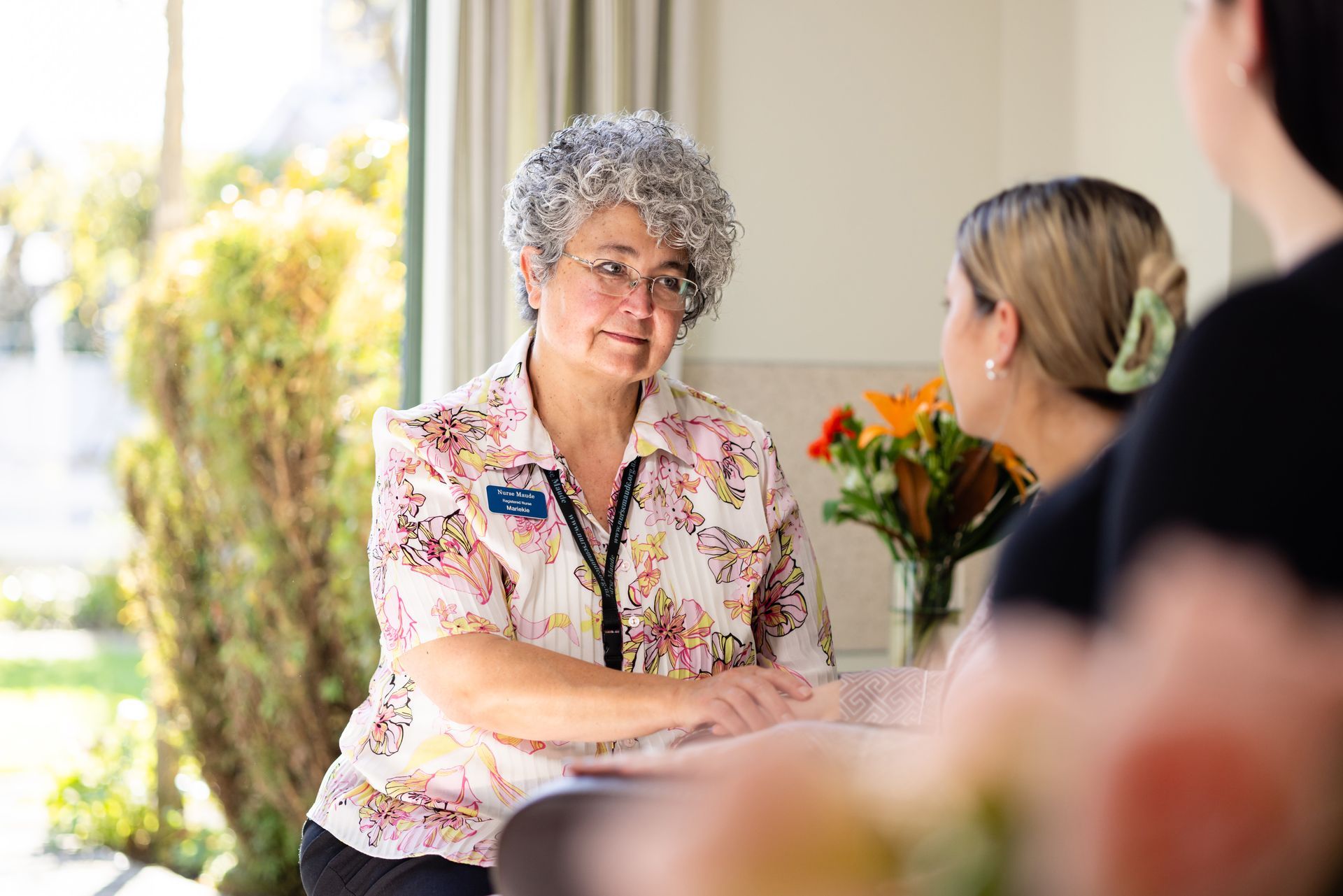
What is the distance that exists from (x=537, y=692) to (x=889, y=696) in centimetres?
45

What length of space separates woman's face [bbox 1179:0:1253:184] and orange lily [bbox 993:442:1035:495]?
69.1 inches

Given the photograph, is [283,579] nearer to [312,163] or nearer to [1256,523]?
[312,163]

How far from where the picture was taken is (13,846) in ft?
15.5

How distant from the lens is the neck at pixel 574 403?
80.3 inches

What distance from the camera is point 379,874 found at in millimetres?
1772

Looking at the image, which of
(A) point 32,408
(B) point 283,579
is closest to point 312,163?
(B) point 283,579

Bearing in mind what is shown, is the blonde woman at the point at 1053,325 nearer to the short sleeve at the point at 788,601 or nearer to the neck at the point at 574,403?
the short sleeve at the point at 788,601

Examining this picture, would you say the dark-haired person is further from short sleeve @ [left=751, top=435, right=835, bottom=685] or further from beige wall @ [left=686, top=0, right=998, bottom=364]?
beige wall @ [left=686, top=0, right=998, bottom=364]

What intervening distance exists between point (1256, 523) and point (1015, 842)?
34cm

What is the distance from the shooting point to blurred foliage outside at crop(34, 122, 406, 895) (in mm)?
4051

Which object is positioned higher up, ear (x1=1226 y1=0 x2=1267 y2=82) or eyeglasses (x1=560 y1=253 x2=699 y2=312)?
ear (x1=1226 y1=0 x2=1267 y2=82)

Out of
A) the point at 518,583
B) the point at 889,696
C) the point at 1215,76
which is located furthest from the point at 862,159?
the point at 1215,76

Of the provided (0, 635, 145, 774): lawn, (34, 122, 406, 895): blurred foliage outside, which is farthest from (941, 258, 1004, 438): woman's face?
(0, 635, 145, 774): lawn

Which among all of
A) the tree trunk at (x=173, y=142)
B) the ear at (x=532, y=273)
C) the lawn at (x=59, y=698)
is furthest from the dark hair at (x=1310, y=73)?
the lawn at (x=59, y=698)
